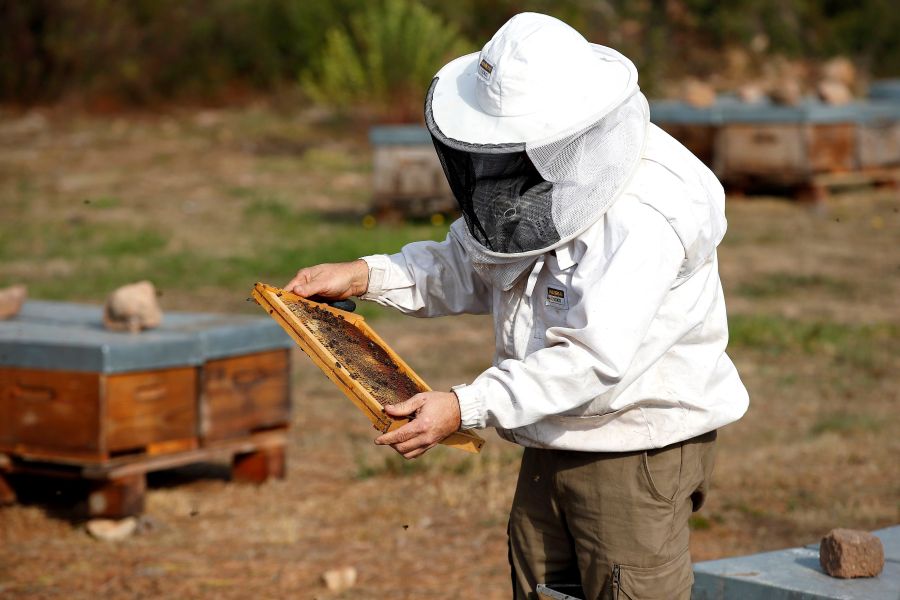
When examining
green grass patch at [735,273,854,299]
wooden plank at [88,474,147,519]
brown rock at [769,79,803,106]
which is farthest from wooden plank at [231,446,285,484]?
brown rock at [769,79,803,106]

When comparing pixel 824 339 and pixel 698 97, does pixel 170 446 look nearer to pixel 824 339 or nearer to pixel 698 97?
pixel 824 339

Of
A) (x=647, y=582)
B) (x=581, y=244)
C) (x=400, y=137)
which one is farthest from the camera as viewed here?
(x=400, y=137)

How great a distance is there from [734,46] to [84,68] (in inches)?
383

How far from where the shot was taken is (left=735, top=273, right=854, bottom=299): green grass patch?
7840 mm

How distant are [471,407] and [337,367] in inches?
11.2

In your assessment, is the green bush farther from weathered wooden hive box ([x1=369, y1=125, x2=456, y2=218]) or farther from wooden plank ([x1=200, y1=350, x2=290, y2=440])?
wooden plank ([x1=200, y1=350, x2=290, y2=440])

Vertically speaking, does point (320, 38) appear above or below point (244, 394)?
below

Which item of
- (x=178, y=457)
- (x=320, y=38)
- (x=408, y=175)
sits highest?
(x=178, y=457)

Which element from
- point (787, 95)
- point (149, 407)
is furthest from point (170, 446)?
point (787, 95)

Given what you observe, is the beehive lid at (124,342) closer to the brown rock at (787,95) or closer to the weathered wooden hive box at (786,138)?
the weathered wooden hive box at (786,138)

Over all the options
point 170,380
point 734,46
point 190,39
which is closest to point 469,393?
point 170,380

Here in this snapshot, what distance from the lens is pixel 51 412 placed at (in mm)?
4148

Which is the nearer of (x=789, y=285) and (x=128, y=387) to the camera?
(x=128, y=387)

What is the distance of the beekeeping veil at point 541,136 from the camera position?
2221mm
